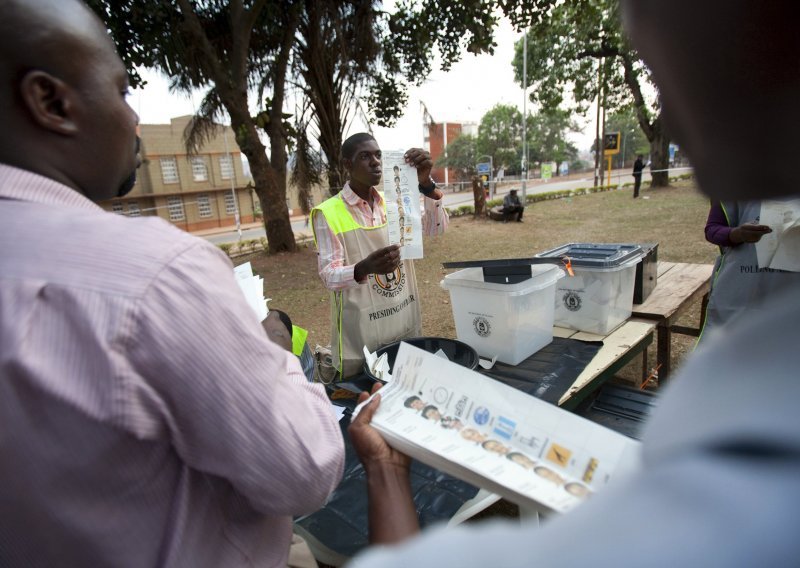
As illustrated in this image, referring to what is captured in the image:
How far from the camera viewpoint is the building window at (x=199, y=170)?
29.3 metres

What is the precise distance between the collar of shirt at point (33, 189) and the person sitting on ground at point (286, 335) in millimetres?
627

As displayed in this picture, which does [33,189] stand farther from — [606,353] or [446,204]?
[446,204]

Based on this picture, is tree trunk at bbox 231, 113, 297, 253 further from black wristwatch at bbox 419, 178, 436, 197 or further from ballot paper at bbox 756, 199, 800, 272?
ballot paper at bbox 756, 199, 800, 272

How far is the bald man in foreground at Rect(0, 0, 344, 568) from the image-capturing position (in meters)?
0.60

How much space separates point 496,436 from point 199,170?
1290 inches

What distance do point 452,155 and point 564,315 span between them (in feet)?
167

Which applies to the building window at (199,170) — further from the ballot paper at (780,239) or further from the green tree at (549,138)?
Answer: the green tree at (549,138)

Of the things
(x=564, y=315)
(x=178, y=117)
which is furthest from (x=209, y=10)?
(x=178, y=117)

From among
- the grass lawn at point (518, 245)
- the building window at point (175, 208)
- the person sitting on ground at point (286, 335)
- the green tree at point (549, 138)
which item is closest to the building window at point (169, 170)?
the building window at point (175, 208)

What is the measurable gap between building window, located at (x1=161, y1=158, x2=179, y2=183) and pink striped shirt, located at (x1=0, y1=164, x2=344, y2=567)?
3161 centimetres

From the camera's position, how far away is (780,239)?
89.3 inches

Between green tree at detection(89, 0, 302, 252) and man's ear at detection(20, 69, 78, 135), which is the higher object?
green tree at detection(89, 0, 302, 252)

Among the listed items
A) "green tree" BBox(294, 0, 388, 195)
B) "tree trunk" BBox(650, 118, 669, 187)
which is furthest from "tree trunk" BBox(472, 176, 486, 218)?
"tree trunk" BBox(650, 118, 669, 187)

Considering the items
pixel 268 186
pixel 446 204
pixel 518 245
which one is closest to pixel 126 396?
pixel 268 186
